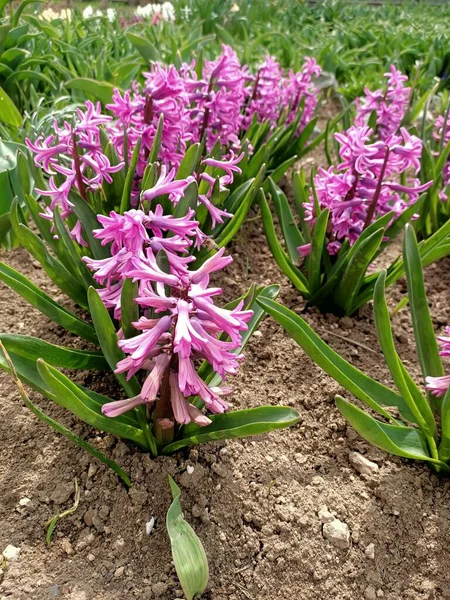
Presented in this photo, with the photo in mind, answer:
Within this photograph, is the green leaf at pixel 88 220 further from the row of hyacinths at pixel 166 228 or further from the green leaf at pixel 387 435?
the green leaf at pixel 387 435

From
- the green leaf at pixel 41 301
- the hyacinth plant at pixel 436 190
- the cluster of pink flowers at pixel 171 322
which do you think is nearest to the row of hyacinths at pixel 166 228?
the cluster of pink flowers at pixel 171 322

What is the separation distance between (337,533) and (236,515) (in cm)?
26

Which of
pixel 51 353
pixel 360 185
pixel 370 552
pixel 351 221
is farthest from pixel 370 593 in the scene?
pixel 360 185

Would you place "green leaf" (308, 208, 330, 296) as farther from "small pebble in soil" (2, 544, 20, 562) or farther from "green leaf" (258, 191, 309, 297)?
"small pebble in soil" (2, 544, 20, 562)

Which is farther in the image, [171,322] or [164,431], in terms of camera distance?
[164,431]

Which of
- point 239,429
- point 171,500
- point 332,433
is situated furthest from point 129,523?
point 332,433

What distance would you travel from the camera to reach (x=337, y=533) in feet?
4.87

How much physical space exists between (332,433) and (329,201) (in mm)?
768

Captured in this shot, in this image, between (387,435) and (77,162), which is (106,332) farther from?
(387,435)

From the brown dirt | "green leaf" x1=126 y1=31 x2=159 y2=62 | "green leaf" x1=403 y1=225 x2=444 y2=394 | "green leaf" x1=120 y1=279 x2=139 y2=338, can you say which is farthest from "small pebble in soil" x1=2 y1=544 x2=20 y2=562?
"green leaf" x1=126 y1=31 x2=159 y2=62

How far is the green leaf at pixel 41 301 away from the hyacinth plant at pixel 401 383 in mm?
547

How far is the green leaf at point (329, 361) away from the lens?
143 cm

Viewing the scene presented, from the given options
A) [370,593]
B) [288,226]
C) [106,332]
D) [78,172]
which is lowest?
[370,593]

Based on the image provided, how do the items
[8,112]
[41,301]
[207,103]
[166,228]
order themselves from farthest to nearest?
1. [8,112]
2. [207,103]
3. [41,301]
4. [166,228]
